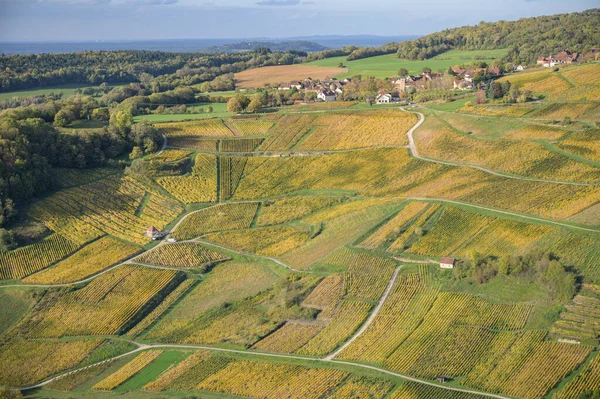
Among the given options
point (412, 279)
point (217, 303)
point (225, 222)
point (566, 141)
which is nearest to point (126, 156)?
point (225, 222)

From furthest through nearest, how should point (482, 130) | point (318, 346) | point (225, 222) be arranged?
point (482, 130) → point (225, 222) → point (318, 346)

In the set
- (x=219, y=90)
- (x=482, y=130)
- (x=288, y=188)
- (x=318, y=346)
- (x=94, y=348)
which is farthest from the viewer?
(x=219, y=90)

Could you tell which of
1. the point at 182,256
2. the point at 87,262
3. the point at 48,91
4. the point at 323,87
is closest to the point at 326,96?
the point at 323,87

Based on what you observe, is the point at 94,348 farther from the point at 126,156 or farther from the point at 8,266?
the point at 126,156

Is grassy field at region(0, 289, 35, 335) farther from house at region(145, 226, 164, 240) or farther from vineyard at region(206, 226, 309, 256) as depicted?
vineyard at region(206, 226, 309, 256)

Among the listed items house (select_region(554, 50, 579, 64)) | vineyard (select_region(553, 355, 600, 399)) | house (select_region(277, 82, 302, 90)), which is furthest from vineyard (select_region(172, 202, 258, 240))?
house (select_region(554, 50, 579, 64))

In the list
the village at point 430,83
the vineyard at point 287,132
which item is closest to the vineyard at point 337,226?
the vineyard at point 287,132

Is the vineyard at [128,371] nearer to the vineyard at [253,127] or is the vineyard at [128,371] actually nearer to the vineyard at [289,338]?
the vineyard at [289,338]
